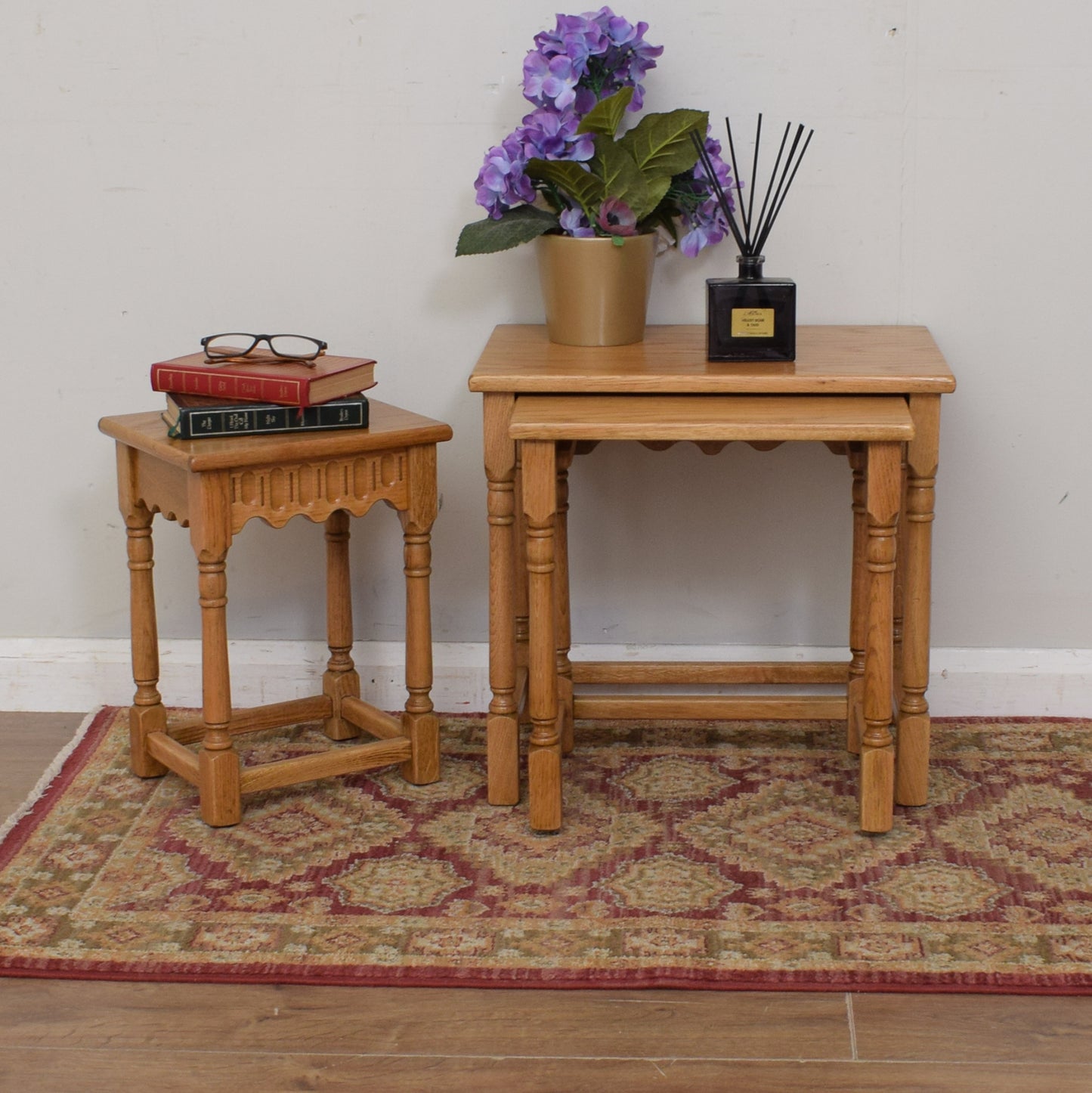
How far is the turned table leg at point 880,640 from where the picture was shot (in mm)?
2006

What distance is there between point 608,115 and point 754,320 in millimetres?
383

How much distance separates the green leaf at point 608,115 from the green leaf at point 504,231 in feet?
0.51

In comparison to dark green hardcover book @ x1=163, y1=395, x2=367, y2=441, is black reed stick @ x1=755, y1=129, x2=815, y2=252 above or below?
above

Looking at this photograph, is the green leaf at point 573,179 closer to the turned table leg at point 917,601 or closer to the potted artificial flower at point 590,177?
the potted artificial flower at point 590,177

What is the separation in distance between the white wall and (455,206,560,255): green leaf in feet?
0.76

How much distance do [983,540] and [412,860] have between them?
1199 mm

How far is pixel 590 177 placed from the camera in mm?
2221

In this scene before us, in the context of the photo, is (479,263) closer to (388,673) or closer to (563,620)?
(563,620)

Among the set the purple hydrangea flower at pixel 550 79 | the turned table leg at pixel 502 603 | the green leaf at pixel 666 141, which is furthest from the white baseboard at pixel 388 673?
the purple hydrangea flower at pixel 550 79

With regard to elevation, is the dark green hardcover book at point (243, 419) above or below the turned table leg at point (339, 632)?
above

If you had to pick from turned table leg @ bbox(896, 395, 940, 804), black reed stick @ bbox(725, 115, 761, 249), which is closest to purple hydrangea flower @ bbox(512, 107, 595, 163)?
black reed stick @ bbox(725, 115, 761, 249)

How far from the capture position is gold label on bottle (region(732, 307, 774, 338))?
2.15 metres

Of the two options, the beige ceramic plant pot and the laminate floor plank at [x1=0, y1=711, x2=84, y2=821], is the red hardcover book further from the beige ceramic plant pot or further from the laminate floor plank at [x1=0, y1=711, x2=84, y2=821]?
the laminate floor plank at [x1=0, y1=711, x2=84, y2=821]

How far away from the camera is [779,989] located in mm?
1780
